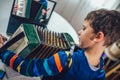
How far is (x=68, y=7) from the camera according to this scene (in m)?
2.34

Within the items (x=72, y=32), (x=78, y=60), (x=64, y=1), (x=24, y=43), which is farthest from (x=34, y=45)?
(x=64, y=1)

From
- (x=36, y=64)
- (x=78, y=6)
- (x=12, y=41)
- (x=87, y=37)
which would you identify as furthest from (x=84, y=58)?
(x=78, y=6)

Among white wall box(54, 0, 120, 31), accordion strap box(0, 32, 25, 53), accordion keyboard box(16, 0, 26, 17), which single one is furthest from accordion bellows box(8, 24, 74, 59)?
white wall box(54, 0, 120, 31)

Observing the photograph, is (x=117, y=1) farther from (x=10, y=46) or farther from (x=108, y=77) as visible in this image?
(x=10, y=46)

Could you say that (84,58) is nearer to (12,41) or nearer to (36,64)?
(36,64)

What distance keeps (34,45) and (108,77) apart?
126cm

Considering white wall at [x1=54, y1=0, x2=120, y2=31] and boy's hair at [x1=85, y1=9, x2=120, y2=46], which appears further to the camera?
white wall at [x1=54, y1=0, x2=120, y2=31]

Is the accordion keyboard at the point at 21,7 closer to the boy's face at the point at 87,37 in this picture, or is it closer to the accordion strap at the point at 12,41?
the accordion strap at the point at 12,41

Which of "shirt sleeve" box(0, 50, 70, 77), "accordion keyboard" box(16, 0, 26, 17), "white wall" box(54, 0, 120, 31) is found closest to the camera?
"shirt sleeve" box(0, 50, 70, 77)

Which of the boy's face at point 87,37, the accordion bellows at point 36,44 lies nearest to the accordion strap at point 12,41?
the accordion bellows at point 36,44

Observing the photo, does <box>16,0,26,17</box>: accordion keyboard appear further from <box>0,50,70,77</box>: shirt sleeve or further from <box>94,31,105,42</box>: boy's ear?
<box>94,31,105,42</box>: boy's ear

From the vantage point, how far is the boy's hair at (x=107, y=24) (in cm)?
113

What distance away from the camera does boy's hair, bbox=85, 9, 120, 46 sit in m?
1.13

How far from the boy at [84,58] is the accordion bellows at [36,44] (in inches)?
1.7
